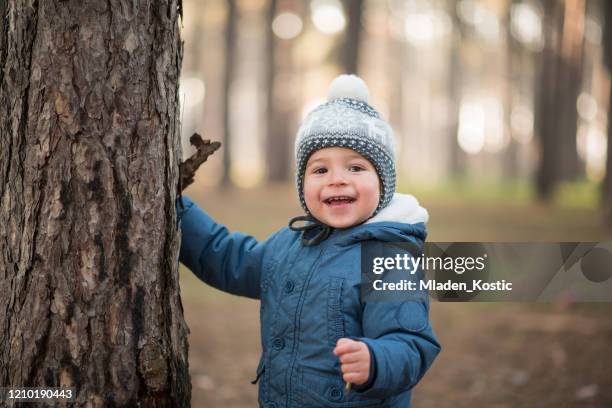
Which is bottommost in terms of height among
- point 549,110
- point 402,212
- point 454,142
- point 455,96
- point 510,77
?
point 402,212

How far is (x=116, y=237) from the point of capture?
2240 millimetres

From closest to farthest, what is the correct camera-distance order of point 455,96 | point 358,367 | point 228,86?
point 358,367 → point 228,86 → point 455,96

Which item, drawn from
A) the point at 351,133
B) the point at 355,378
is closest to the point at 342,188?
the point at 351,133

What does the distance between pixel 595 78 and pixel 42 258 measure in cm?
4226

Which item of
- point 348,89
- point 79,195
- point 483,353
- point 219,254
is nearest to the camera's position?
point 79,195

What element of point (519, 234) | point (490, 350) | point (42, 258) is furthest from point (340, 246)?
point (519, 234)

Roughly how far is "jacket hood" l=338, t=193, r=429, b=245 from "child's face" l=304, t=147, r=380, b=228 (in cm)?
4

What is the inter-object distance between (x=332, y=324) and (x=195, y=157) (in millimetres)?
917

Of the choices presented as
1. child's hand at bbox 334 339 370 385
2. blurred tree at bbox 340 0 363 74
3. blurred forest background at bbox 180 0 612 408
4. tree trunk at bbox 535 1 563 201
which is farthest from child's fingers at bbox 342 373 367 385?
tree trunk at bbox 535 1 563 201

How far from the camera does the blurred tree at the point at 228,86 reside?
18781 mm

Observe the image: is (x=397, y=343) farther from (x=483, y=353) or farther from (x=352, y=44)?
(x=352, y=44)

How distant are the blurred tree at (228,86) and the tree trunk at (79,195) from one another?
15930 mm

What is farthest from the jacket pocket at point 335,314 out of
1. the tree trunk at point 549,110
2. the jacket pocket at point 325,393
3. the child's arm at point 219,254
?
the tree trunk at point 549,110

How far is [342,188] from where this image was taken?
2.41m
